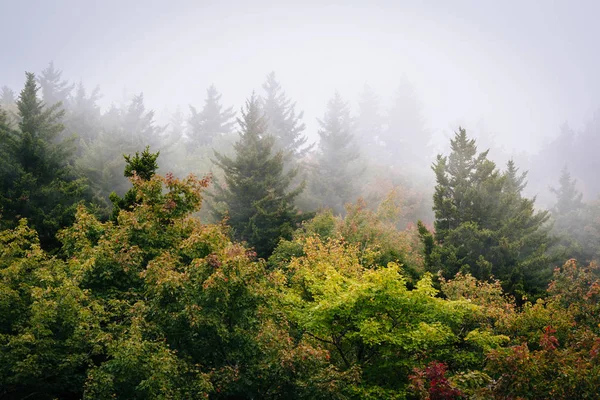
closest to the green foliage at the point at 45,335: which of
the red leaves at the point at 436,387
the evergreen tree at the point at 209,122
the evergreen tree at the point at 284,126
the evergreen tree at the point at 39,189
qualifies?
the red leaves at the point at 436,387

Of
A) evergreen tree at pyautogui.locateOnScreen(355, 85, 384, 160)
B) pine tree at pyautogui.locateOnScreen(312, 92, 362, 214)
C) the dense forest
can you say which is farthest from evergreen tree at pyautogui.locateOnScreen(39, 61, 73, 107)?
evergreen tree at pyautogui.locateOnScreen(355, 85, 384, 160)

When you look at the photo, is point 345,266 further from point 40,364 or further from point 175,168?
point 175,168

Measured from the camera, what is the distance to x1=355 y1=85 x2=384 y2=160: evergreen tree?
9362cm

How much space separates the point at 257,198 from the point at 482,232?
17.4 m

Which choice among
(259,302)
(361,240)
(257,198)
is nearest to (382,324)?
(259,302)

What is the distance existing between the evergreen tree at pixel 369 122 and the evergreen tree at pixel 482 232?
61753 mm

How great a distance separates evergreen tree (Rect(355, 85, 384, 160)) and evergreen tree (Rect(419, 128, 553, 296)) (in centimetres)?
6175

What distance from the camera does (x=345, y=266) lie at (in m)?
21.3

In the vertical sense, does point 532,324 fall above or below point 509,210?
below

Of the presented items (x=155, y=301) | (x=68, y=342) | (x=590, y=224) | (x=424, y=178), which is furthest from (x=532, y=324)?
(x=424, y=178)

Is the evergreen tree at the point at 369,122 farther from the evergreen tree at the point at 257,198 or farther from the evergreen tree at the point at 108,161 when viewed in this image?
the evergreen tree at the point at 257,198

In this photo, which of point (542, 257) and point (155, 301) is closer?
point (155, 301)

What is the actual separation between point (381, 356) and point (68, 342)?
35.7 ft

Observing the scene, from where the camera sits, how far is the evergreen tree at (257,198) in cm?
3092
